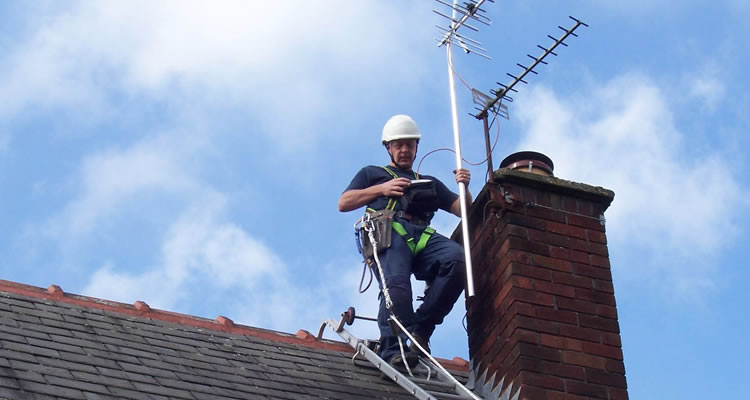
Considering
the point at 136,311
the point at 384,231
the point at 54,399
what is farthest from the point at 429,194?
the point at 54,399

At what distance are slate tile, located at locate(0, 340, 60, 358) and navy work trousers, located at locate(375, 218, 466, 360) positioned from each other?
2.10 m

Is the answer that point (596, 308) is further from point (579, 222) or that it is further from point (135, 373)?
point (135, 373)

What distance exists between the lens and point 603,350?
19.8 ft

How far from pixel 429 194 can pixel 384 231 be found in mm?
478

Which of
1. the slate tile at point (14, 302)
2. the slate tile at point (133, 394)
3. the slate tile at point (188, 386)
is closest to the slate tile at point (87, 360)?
the slate tile at point (188, 386)

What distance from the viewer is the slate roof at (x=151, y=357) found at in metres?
5.17

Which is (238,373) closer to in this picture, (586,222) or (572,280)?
(572,280)

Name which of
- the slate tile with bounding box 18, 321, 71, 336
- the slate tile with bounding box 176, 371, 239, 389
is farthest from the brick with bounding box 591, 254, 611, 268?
the slate tile with bounding box 18, 321, 71, 336

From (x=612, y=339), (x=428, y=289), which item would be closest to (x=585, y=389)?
(x=612, y=339)

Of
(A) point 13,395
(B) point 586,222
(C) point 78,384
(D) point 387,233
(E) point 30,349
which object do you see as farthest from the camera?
(D) point 387,233

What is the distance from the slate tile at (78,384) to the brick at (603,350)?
264 cm

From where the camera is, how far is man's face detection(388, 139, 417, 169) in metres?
7.52

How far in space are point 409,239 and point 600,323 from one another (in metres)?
1.40

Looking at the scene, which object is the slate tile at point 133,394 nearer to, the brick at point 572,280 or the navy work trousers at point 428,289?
the navy work trousers at point 428,289
